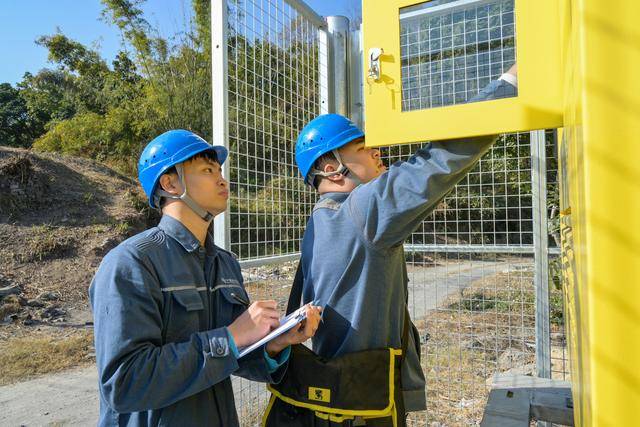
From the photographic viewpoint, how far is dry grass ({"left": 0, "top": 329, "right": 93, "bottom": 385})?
5.91m

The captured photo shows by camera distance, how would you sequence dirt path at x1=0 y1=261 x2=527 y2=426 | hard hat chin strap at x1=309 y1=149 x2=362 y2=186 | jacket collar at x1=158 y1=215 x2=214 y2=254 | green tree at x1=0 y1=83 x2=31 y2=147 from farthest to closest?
1. green tree at x1=0 y1=83 x2=31 y2=147
2. dirt path at x1=0 y1=261 x2=527 y2=426
3. hard hat chin strap at x1=309 y1=149 x2=362 y2=186
4. jacket collar at x1=158 y1=215 x2=214 y2=254

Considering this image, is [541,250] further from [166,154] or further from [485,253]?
[166,154]

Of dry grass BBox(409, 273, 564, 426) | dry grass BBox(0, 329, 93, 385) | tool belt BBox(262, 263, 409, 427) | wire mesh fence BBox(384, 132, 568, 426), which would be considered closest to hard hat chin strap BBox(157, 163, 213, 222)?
tool belt BBox(262, 263, 409, 427)

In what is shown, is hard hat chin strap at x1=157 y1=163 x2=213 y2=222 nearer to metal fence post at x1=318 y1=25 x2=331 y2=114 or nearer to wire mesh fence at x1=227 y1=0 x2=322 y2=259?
wire mesh fence at x1=227 y1=0 x2=322 y2=259

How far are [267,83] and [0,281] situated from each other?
965 cm

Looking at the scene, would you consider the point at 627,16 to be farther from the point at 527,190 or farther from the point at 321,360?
the point at 527,190

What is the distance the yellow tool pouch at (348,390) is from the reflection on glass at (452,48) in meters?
0.91

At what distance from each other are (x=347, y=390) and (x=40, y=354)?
21.5ft

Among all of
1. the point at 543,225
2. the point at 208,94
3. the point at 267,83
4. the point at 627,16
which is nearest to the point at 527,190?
the point at 543,225

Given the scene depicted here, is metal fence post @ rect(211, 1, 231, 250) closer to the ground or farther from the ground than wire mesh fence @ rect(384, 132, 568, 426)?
farther from the ground

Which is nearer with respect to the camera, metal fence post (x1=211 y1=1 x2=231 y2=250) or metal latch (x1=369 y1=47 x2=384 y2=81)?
metal latch (x1=369 y1=47 x2=384 y2=81)

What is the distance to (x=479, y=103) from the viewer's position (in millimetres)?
1175

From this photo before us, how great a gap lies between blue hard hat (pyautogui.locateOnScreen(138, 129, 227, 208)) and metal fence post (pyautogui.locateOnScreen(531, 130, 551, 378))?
7.06ft

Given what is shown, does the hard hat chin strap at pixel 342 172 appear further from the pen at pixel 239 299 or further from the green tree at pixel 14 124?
the green tree at pixel 14 124
